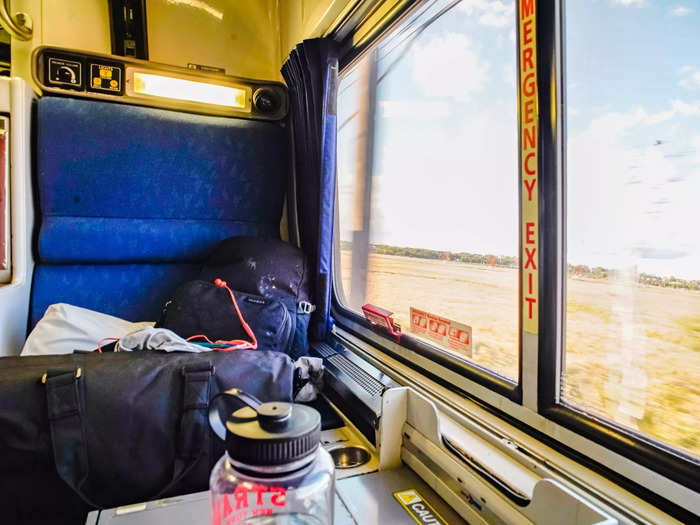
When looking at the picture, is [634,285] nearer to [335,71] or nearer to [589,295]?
[589,295]

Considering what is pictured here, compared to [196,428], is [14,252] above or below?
above

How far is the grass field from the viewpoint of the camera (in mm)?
788

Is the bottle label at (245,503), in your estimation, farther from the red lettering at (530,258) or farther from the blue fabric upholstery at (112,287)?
the blue fabric upholstery at (112,287)

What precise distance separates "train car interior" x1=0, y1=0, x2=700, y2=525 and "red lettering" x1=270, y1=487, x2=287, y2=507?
0.06 ft

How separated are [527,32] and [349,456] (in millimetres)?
1216

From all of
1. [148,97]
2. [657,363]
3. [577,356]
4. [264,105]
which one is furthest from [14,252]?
[657,363]

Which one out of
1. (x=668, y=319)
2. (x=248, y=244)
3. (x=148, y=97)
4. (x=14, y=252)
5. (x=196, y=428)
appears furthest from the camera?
(x=148, y=97)

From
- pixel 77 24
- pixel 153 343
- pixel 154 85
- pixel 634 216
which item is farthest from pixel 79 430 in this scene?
pixel 77 24

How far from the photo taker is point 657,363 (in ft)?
2.78

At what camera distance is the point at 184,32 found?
8.75ft

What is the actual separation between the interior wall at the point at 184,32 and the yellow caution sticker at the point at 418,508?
8.67ft

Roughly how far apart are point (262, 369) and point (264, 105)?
1741 mm

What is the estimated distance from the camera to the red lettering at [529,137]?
1001 mm

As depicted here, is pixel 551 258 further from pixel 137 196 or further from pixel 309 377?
pixel 137 196
